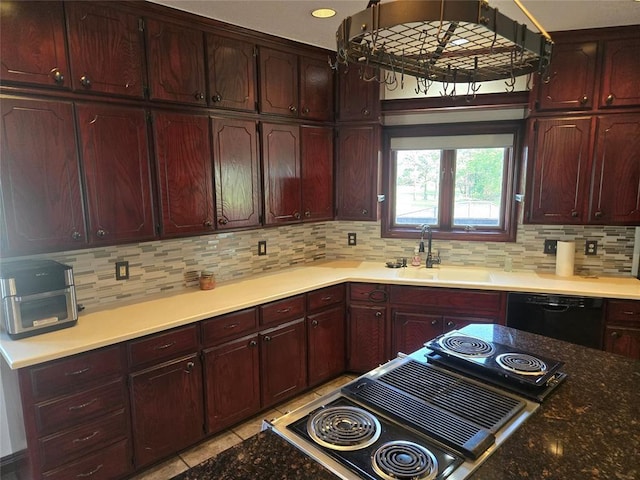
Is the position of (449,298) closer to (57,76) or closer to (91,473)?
(91,473)

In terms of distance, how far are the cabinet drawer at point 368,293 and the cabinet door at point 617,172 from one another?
63.2 inches

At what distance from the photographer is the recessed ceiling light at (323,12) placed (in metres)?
2.40

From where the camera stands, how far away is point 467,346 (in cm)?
175

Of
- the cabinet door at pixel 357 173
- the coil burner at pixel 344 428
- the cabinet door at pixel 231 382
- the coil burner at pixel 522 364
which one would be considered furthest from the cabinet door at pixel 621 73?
the cabinet door at pixel 231 382

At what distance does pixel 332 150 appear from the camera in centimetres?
339

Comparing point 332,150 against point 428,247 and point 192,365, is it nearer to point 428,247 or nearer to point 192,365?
point 428,247

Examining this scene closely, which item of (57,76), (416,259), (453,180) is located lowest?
(416,259)

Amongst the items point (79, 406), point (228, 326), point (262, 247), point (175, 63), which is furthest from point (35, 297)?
point (262, 247)

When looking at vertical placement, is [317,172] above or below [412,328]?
above

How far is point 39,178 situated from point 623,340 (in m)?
3.61

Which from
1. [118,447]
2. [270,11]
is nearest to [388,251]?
[270,11]

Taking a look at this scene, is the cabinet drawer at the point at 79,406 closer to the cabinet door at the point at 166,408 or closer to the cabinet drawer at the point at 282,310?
the cabinet door at the point at 166,408

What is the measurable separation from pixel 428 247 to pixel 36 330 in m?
2.82

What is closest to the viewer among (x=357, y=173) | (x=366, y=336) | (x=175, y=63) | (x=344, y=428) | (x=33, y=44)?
(x=344, y=428)
